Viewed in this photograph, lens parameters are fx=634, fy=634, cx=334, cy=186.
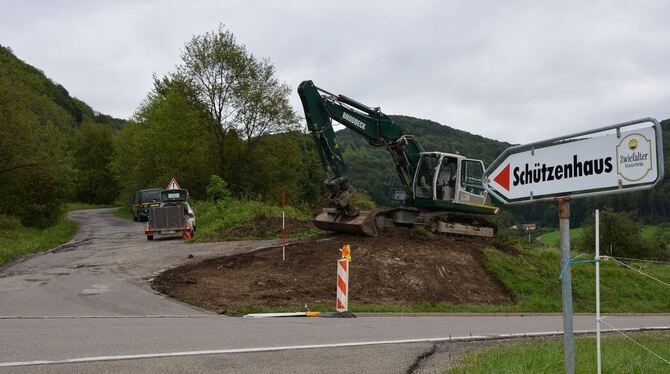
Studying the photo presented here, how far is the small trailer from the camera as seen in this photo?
94.2ft

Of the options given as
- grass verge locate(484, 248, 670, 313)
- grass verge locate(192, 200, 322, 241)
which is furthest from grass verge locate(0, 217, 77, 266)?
grass verge locate(484, 248, 670, 313)

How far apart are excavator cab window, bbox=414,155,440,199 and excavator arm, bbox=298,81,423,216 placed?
398 mm

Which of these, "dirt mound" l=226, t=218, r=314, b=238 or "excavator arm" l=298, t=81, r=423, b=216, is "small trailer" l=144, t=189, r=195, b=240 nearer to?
"dirt mound" l=226, t=218, r=314, b=238

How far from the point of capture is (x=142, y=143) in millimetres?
49406

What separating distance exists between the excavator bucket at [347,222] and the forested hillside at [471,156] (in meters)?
2.53

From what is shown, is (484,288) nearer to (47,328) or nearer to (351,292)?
(351,292)

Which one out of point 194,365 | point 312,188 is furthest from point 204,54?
point 194,365

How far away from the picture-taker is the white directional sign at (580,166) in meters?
4.39

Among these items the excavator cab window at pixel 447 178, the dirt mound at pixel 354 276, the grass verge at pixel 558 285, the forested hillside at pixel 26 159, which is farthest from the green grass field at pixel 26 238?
the grass verge at pixel 558 285

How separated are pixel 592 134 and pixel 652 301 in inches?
833

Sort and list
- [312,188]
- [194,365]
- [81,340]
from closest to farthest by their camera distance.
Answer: [194,365] < [81,340] < [312,188]

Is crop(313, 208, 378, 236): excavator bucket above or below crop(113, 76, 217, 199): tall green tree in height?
below

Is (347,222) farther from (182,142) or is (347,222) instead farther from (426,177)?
(182,142)

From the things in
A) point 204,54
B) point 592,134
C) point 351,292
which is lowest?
point 351,292
